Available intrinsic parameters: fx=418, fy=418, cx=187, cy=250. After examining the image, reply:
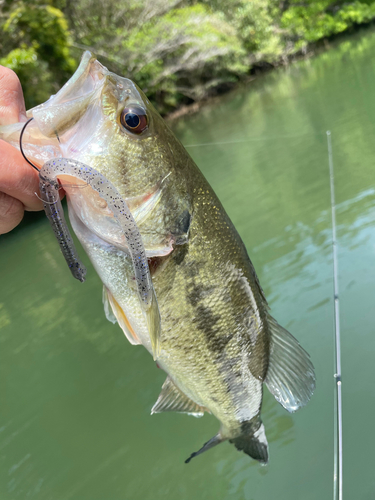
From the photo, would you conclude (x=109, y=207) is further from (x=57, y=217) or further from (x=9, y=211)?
(x=9, y=211)

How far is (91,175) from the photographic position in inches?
44.8

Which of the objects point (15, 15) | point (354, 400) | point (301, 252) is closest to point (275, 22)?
point (15, 15)

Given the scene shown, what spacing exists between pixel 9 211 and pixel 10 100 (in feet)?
1.13

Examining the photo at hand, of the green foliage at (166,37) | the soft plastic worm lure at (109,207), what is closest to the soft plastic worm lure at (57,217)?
the soft plastic worm lure at (109,207)

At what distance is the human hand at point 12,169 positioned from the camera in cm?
120

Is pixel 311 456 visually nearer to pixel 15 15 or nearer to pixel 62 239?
pixel 62 239

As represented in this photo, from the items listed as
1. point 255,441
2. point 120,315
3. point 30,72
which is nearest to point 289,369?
point 255,441

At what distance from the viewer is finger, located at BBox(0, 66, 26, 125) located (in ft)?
4.05

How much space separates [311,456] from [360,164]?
5.17 metres

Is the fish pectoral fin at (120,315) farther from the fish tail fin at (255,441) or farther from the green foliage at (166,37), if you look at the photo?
the green foliage at (166,37)

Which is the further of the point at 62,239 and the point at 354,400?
the point at 354,400

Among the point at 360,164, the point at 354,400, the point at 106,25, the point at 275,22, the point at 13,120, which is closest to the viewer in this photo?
the point at 13,120

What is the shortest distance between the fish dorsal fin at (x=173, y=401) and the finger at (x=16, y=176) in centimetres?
102

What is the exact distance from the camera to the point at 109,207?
1.22m
